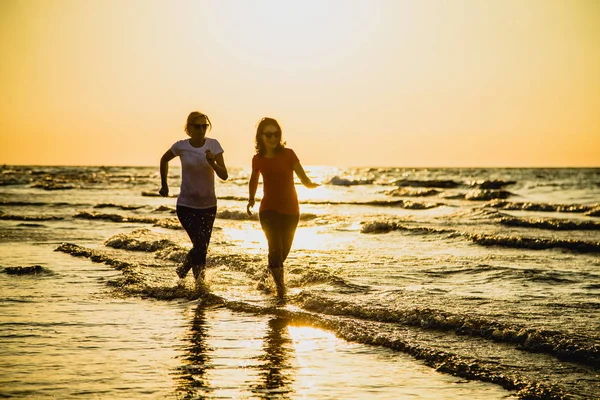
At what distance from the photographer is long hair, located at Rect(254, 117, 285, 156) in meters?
8.20

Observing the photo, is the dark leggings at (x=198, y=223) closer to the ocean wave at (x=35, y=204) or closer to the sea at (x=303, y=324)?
the sea at (x=303, y=324)

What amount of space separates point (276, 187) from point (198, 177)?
102 cm

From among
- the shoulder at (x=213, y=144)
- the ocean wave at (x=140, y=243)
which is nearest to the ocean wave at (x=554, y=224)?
the ocean wave at (x=140, y=243)

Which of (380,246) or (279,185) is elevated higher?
(279,185)

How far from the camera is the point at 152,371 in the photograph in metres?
5.12

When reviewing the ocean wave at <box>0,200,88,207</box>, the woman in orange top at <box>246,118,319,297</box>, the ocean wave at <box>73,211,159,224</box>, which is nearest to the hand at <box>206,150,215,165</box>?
the woman in orange top at <box>246,118,319,297</box>

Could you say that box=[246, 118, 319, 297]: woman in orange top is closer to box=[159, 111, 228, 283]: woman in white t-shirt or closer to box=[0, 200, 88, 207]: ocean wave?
box=[159, 111, 228, 283]: woman in white t-shirt

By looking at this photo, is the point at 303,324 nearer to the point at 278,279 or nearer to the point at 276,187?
the point at 278,279

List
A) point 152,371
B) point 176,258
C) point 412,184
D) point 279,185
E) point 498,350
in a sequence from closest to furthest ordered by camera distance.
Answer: point 152,371 → point 498,350 → point 279,185 → point 176,258 → point 412,184

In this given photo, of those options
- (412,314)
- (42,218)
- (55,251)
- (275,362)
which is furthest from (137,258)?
(42,218)

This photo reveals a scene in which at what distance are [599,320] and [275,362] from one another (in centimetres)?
346

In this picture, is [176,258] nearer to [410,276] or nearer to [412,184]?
[410,276]

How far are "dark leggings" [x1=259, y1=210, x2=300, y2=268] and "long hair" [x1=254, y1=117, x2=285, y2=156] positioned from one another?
0.73 metres

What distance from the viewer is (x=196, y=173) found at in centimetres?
859
